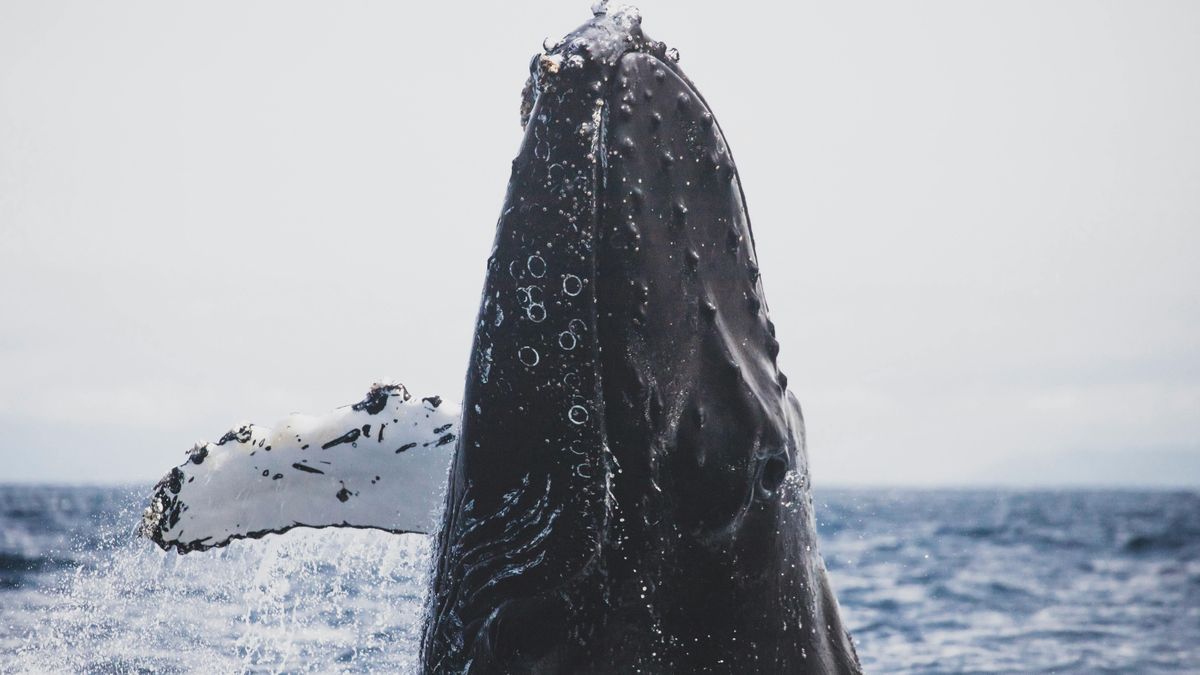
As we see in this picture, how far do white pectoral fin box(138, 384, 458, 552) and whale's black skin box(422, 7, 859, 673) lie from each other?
1349mm

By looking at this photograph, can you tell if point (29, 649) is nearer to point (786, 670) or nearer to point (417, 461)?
point (417, 461)

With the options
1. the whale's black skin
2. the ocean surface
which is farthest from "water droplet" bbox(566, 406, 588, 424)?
the ocean surface

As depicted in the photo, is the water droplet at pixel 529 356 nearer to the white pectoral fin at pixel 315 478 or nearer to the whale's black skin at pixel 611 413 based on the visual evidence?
the whale's black skin at pixel 611 413

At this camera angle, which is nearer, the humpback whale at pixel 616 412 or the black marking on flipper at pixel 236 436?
the humpback whale at pixel 616 412

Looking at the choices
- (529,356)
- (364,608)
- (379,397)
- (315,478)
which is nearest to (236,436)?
(315,478)

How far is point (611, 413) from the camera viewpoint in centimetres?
280

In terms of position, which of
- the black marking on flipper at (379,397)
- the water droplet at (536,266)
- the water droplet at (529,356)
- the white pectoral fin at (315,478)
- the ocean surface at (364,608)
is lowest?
the ocean surface at (364,608)

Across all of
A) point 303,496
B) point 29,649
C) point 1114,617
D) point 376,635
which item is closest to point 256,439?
point 303,496

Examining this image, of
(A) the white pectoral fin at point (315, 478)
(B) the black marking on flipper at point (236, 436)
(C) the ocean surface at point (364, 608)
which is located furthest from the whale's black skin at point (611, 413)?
(B) the black marking on flipper at point (236, 436)

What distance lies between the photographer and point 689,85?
2.98 meters

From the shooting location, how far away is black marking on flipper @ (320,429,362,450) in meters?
4.33

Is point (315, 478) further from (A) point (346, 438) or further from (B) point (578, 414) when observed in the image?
(B) point (578, 414)

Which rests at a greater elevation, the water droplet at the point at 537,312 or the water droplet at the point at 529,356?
the water droplet at the point at 537,312

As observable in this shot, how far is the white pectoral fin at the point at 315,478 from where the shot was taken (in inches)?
167
